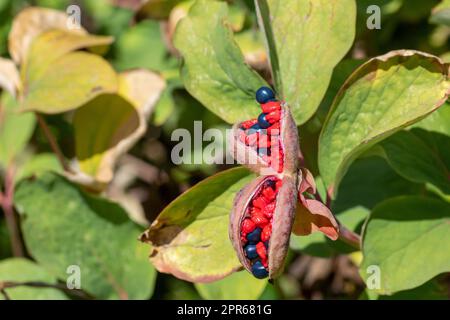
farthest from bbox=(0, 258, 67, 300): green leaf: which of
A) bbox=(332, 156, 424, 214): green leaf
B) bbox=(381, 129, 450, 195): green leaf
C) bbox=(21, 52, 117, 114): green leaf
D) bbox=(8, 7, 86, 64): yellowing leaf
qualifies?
bbox=(381, 129, 450, 195): green leaf

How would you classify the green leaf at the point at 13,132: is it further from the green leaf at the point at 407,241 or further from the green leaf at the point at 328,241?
the green leaf at the point at 407,241

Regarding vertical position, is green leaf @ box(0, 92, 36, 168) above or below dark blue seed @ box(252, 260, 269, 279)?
below

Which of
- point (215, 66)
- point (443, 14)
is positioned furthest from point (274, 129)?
point (443, 14)

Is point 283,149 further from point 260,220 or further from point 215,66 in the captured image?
point 215,66

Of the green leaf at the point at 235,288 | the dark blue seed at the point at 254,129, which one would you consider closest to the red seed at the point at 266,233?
the dark blue seed at the point at 254,129

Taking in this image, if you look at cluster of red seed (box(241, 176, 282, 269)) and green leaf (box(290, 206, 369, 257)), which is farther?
green leaf (box(290, 206, 369, 257))

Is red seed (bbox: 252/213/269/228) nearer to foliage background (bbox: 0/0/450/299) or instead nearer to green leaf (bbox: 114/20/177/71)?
foliage background (bbox: 0/0/450/299)

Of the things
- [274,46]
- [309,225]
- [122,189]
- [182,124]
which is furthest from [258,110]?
[122,189]
